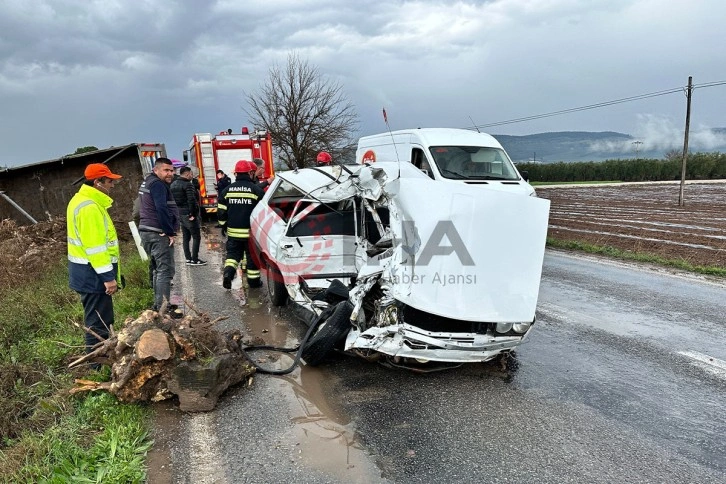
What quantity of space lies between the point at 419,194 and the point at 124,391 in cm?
296

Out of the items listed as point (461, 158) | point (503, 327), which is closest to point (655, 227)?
point (461, 158)

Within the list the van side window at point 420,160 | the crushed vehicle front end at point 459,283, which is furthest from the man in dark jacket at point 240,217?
the van side window at point 420,160

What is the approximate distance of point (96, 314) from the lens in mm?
4539

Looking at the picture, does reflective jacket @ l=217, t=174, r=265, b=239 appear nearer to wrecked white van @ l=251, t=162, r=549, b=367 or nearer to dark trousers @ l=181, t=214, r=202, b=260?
dark trousers @ l=181, t=214, r=202, b=260

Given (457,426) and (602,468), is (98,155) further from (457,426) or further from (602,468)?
→ (602,468)

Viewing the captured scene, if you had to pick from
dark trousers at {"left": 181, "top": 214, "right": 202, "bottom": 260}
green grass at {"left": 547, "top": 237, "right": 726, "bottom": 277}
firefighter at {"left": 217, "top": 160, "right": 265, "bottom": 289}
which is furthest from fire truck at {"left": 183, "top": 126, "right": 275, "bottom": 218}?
green grass at {"left": 547, "top": 237, "right": 726, "bottom": 277}

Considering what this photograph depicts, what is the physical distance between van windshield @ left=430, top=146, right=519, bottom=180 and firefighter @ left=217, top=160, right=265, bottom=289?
4.18 metres

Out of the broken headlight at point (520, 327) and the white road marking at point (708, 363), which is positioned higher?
the broken headlight at point (520, 327)

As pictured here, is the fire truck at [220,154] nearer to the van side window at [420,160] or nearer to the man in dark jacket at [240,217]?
the van side window at [420,160]

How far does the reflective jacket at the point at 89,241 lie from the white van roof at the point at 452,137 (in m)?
7.24

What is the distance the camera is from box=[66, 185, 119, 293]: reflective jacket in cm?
425

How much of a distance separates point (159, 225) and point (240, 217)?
1451 millimetres

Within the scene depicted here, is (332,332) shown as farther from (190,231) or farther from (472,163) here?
(472,163)

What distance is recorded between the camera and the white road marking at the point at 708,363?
4.46 meters
